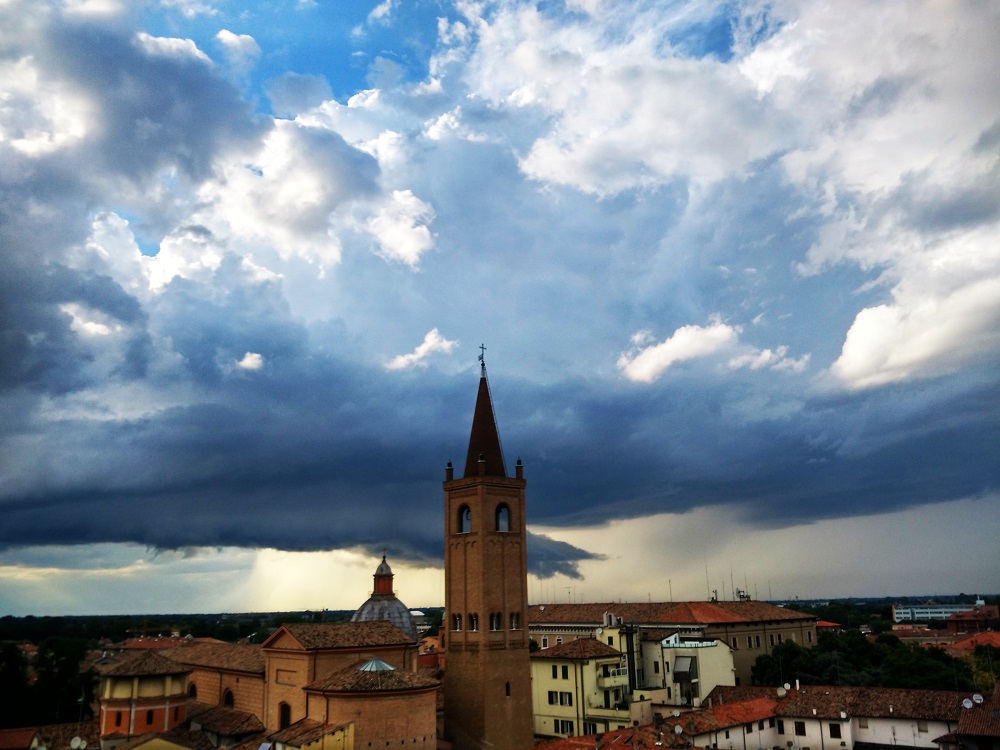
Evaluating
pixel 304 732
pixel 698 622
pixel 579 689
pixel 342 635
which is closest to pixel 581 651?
pixel 579 689

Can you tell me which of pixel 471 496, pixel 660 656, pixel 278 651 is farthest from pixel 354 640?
pixel 660 656

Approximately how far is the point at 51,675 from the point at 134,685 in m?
22.0

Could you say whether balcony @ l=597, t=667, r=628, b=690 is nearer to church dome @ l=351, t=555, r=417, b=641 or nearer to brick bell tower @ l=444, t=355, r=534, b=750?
brick bell tower @ l=444, t=355, r=534, b=750

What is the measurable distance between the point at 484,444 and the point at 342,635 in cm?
1477

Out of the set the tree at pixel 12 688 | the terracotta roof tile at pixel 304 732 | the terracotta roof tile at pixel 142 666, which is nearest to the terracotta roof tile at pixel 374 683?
the terracotta roof tile at pixel 304 732

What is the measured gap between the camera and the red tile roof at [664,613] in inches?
2842

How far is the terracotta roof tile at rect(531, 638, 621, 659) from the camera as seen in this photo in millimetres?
57381

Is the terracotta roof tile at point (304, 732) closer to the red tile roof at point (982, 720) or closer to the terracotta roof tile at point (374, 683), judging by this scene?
the terracotta roof tile at point (374, 683)

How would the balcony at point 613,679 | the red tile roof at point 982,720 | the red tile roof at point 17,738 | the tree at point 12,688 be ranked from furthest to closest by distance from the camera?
the balcony at point 613,679 < the tree at point 12,688 < the red tile roof at point 17,738 < the red tile roof at point 982,720

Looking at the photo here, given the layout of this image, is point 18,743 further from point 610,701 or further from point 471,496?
point 610,701

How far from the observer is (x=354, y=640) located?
46125mm

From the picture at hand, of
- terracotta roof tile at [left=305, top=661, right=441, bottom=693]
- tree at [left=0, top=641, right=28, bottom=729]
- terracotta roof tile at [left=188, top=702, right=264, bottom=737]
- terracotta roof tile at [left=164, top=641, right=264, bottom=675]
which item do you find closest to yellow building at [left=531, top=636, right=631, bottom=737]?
terracotta roof tile at [left=305, top=661, right=441, bottom=693]

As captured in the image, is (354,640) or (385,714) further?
(354,640)

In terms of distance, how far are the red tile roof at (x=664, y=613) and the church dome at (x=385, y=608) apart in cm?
1794
